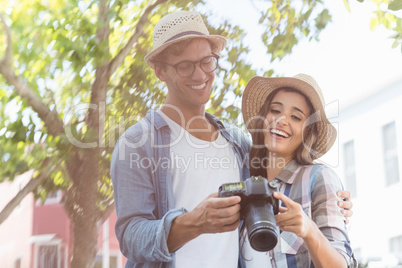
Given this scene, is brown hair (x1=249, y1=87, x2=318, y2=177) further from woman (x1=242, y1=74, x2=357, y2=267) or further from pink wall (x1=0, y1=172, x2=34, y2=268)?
pink wall (x1=0, y1=172, x2=34, y2=268)

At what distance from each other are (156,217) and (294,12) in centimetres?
210

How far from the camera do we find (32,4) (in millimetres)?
3049

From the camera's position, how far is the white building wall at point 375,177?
9.27 m

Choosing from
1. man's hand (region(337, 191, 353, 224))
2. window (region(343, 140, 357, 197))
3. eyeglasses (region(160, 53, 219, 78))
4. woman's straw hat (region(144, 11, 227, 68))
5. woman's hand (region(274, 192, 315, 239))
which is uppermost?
window (region(343, 140, 357, 197))

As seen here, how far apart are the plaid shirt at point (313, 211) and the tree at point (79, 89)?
4.62 feet

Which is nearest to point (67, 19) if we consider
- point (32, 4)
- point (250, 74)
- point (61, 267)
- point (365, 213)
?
point (32, 4)

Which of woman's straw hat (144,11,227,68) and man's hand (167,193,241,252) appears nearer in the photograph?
man's hand (167,193,241,252)

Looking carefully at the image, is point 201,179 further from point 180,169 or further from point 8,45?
point 8,45

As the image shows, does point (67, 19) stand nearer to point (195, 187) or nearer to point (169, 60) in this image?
point (169, 60)

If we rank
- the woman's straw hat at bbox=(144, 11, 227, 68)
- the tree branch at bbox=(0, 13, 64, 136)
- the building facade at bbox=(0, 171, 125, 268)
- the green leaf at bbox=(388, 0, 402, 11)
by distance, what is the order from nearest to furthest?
the woman's straw hat at bbox=(144, 11, 227, 68), the green leaf at bbox=(388, 0, 402, 11), the tree branch at bbox=(0, 13, 64, 136), the building facade at bbox=(0, 171, 125, 268)

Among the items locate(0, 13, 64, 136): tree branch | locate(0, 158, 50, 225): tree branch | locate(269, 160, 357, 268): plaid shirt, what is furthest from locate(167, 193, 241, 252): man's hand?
locate(0, 158, 50, 225): tree branch

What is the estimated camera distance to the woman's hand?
48.9 inches

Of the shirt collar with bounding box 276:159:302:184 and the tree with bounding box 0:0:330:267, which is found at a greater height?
the tree with bounding box 0:0:330:267

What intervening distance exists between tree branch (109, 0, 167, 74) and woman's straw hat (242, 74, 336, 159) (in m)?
1.40
